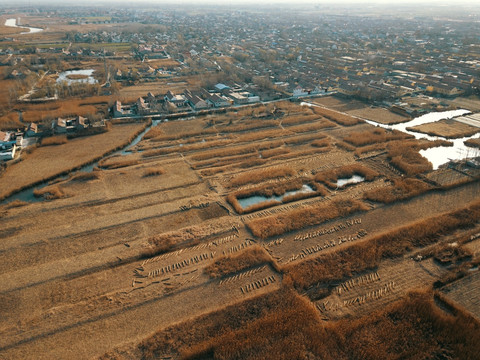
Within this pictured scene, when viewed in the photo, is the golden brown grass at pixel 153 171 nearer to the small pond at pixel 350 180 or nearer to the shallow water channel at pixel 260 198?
the shallow water channel at pixel 260 198

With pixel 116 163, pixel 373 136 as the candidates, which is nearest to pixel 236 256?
pixel 116 163

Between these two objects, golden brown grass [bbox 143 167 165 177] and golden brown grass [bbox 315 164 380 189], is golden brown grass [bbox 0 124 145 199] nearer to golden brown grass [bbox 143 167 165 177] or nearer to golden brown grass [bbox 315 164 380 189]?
golden brown grass [bbox 143 167 165 177]

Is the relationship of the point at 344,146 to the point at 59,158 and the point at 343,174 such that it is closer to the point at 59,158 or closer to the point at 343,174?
the point at 343,174

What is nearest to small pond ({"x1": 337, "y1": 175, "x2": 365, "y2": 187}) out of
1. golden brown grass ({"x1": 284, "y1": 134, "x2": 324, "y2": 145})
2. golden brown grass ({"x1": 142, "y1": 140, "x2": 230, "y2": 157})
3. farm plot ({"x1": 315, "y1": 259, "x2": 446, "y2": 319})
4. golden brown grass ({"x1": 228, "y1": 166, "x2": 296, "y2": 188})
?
golden brown grass ({"x1": 228, "y1": 166, "x2": 296, "y2": 188})

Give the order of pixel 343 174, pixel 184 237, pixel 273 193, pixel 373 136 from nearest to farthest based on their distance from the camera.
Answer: pixel 184 237 < pixel 273 193 < pixel 343 174 < pixel 373 136

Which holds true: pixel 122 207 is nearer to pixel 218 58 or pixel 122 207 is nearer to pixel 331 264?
pixel 331 264

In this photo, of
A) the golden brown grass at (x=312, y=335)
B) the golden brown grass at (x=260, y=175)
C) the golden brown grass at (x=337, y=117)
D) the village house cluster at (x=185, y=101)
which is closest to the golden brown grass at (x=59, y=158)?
the village house cluster at (x=185, y=101)
